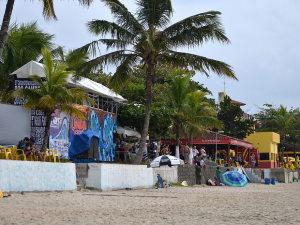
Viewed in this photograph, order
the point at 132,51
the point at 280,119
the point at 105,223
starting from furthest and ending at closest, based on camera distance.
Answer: the point at 280,119 → the point at 132,51 → the point at 105,223

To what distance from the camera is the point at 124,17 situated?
16.8 m

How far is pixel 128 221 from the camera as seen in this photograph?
740 centimetres

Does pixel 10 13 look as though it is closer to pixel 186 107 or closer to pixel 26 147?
pixel 26 147

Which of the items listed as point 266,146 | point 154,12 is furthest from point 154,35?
point 266,146

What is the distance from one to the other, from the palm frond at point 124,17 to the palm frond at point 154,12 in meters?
0.37

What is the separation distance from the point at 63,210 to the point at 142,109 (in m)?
14.7

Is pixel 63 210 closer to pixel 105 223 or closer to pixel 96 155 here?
pixel 105 223

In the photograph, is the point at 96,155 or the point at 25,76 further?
the point at 25,76

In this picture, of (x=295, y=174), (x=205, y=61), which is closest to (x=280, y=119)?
(x=295, y=174)

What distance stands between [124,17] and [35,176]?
8591mm

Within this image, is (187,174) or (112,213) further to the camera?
(187,174)

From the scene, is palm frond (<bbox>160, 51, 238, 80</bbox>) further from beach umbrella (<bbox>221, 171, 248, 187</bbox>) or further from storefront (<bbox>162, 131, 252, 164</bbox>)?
storefront (<bbox>162, 131, 252, 164</bbox>)

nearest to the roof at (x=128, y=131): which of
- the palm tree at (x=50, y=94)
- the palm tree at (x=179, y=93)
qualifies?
the palm tree at (x=179, y=93)

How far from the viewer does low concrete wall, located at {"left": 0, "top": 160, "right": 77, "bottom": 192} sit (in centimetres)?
1050
